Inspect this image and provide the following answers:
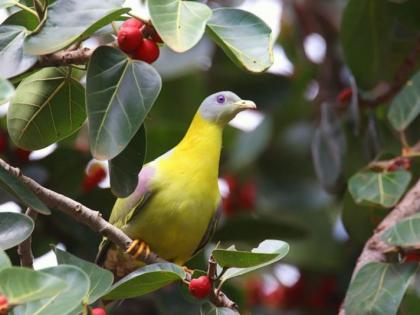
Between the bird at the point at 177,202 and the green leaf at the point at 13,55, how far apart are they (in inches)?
34.4

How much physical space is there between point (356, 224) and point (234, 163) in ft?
4.31

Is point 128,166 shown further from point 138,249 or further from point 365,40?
point 365,40

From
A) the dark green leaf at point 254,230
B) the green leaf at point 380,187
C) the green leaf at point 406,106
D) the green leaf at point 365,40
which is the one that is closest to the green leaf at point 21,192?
the green leaf at point 380,187

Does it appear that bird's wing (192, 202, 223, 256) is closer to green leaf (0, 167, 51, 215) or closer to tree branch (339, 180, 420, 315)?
tree branch (339, 180, 420, 315)

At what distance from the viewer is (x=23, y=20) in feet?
7.48

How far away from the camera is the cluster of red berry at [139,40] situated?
2.17m

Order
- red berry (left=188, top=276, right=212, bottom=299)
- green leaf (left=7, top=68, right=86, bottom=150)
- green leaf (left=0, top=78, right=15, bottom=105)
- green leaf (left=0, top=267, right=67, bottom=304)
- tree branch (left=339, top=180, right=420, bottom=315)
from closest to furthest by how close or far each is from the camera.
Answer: green leaf (left=0, top=267, right=67, bottom=304)
green leaf (left=0, top=78, right=15, bottom=105)
red berry (left=188, top=276, right=212, bottom=299)
green leaf (left=7, top=68, right=86, bottom=150)
tree branch (left=339, top=180, right=420, bottom=315)

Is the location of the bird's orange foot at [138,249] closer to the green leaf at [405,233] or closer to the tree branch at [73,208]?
the tree branch at [73,208]

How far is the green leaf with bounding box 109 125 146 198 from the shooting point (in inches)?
90.7

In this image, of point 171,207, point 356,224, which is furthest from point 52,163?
point 356,224

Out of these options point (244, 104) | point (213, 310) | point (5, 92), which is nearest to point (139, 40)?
point (5, 92)

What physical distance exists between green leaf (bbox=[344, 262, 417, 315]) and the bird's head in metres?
0.75

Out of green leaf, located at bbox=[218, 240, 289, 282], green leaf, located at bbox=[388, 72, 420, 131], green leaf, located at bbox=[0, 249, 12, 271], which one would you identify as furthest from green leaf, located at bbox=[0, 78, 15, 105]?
green leaf, located at bbox=[388, 72, 420, 131]

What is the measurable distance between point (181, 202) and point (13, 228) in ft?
3.04
